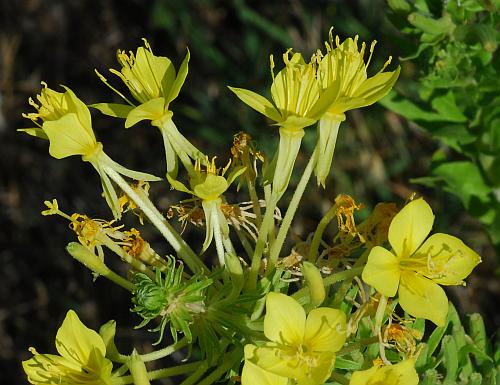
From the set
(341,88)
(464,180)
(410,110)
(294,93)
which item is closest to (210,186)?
(294,93)

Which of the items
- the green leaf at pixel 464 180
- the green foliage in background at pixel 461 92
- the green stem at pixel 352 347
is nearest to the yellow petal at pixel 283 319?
the green stem at pixel 352 347

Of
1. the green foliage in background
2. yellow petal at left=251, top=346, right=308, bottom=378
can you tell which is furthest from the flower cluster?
the green foliage in background

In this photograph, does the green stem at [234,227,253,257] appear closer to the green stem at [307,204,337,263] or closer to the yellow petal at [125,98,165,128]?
the green stem at [307,204,337,263]

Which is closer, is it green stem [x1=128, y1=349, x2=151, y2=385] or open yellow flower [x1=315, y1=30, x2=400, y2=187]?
green stem [x1=128, y1=349, x2=151, y2=385]

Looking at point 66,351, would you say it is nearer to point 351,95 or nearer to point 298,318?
point 298,318

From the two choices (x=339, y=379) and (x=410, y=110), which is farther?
(x=410, y=110)

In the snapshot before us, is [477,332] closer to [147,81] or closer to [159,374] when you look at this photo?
[159,374]

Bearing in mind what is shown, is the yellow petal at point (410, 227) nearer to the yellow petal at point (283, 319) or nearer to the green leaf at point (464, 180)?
the yellow petal at point (283, 319)
